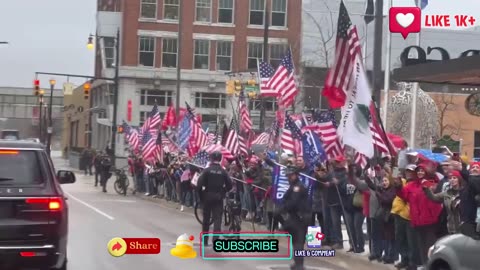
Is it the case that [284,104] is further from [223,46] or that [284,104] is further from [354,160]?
[223,46]

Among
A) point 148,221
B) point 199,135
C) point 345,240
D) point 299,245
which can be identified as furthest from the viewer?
point 199,135

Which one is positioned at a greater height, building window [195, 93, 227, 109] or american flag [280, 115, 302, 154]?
building window [195, 93, 227, 109]

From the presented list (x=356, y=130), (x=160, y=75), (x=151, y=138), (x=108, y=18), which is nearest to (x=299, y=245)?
(x=356, y=130)

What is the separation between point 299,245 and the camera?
12.1 m

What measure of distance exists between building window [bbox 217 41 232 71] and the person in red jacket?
4731cm

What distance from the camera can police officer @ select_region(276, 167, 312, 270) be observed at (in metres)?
11.7

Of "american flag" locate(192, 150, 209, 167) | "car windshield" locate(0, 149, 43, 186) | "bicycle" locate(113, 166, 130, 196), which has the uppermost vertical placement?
"car windshield" locate(0, 149, 43, 186)

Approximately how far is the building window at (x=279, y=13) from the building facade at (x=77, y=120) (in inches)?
759

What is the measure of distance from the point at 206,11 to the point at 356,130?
1828 inches

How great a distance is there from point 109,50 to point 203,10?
916cm

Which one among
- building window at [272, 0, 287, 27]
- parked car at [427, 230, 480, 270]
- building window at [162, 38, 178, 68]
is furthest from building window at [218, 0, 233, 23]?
parked car at [427, 230, 480, 270]

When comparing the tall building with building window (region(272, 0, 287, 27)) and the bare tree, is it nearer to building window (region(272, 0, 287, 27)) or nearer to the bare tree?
building window (region(272, 0, 287, 27))

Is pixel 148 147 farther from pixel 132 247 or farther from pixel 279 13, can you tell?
pixel 279 13

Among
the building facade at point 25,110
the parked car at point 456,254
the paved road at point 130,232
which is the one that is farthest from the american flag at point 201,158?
the building facade at point 25,110
